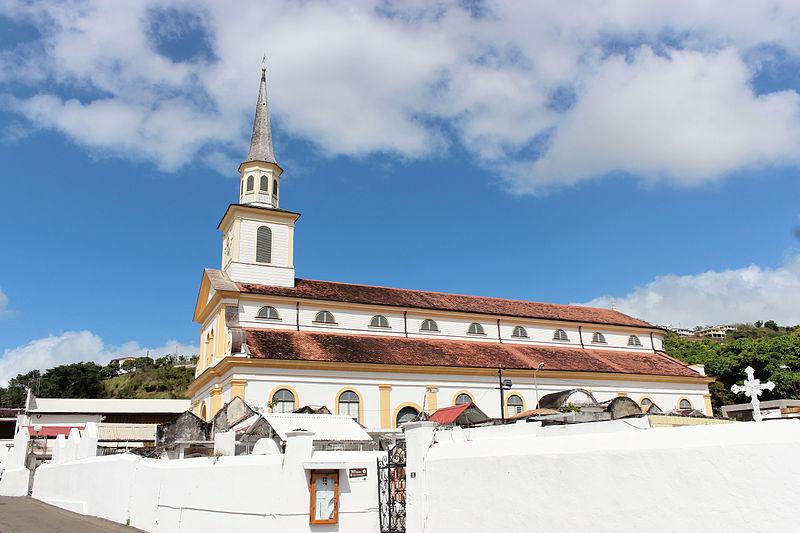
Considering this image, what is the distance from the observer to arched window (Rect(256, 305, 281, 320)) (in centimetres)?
3129

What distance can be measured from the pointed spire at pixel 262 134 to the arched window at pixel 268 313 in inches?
340

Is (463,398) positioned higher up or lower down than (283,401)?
higher up

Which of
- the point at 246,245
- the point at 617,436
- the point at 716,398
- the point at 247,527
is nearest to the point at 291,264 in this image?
the point at 246,245

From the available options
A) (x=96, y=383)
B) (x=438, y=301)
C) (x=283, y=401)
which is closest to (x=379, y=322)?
(x=438, y=301)

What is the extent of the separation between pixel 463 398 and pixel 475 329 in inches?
221

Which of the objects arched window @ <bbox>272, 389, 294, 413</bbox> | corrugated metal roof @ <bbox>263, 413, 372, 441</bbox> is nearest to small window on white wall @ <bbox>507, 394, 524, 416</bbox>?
arched window @ <bbox>272, 389, 294, 413</bbox>

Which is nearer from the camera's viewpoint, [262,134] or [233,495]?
[233,495]

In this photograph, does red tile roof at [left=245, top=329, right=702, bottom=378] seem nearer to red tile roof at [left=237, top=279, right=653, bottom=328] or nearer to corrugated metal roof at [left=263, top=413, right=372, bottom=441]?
red tile roof at [left=237, top=279, right=653, bottom=328]

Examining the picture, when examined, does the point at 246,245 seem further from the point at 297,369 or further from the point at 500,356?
the point at 500,356

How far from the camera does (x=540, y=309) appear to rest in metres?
39.9

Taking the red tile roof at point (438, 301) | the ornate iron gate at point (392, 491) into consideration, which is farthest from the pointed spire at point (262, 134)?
the ornate iron gate at point (392, 491)

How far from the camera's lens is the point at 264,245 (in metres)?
33.7

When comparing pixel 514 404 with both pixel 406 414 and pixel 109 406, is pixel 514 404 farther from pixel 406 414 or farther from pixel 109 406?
pixel 109 406

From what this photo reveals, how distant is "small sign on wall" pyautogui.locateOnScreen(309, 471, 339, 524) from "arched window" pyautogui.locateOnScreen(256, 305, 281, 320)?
1950 cm
